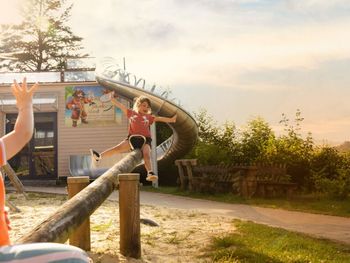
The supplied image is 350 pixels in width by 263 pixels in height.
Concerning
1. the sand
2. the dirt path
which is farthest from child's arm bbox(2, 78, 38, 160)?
the dirt path

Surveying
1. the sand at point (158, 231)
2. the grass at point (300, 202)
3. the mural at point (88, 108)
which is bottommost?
the grass at point (300, 202)

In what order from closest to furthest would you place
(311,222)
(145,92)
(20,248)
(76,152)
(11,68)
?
(20,248), (311,222), (145,92), (76,152), (11,68)

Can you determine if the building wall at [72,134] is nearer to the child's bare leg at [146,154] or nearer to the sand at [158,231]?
the sand at [158,231]

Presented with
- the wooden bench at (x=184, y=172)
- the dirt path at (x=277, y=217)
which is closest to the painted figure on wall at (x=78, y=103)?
the wooden bench at (x=184, y=172)

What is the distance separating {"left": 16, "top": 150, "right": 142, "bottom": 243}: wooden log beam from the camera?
333 cm

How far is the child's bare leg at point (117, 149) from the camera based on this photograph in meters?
7.48

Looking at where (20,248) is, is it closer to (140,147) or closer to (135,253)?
(135,253)

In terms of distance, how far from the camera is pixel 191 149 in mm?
19938

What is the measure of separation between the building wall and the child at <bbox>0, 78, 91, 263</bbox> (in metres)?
18.7

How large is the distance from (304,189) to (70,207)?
523 inches

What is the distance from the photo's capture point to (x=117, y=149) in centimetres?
757

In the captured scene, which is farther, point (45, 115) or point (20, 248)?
point (45, 115)

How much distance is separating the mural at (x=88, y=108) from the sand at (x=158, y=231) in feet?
30.2

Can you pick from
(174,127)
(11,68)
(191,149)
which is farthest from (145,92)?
(11,68)
